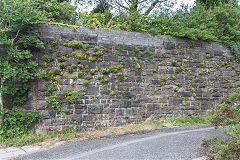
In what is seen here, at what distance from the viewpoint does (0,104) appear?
17.6ft

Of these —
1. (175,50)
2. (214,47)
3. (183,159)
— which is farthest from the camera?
(214,47)

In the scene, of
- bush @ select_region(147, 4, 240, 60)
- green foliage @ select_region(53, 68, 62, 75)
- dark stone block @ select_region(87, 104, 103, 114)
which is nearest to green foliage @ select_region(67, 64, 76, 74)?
green foliage @ select_region(53, 68, 62, 75)

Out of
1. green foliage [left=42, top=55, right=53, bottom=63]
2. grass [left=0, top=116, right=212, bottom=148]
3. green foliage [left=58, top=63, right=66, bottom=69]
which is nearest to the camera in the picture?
grass [left=0, top=116, right=212, bottom=148]

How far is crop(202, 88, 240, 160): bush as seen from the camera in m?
3.33

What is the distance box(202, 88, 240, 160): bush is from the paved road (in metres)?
0.44

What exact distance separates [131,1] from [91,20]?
4572mm

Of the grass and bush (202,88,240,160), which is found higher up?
bush (202,88,240,160)

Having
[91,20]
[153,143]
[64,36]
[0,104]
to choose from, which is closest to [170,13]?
[91,20]

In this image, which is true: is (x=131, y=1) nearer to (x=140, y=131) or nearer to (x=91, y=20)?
(x=91, y=20)

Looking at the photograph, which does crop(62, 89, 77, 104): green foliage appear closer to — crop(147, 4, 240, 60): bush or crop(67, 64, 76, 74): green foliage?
crop(67, 64, 76, 74): green foliage

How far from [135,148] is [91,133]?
5.44ft

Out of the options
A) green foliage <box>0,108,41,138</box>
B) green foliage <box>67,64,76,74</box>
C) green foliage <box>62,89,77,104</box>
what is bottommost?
green foliage <box>0,108,41,138</box>

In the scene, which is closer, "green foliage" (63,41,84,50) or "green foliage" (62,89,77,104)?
"green foliage" (62,89,77,104)

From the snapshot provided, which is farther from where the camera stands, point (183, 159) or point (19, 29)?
point (19, 29)
